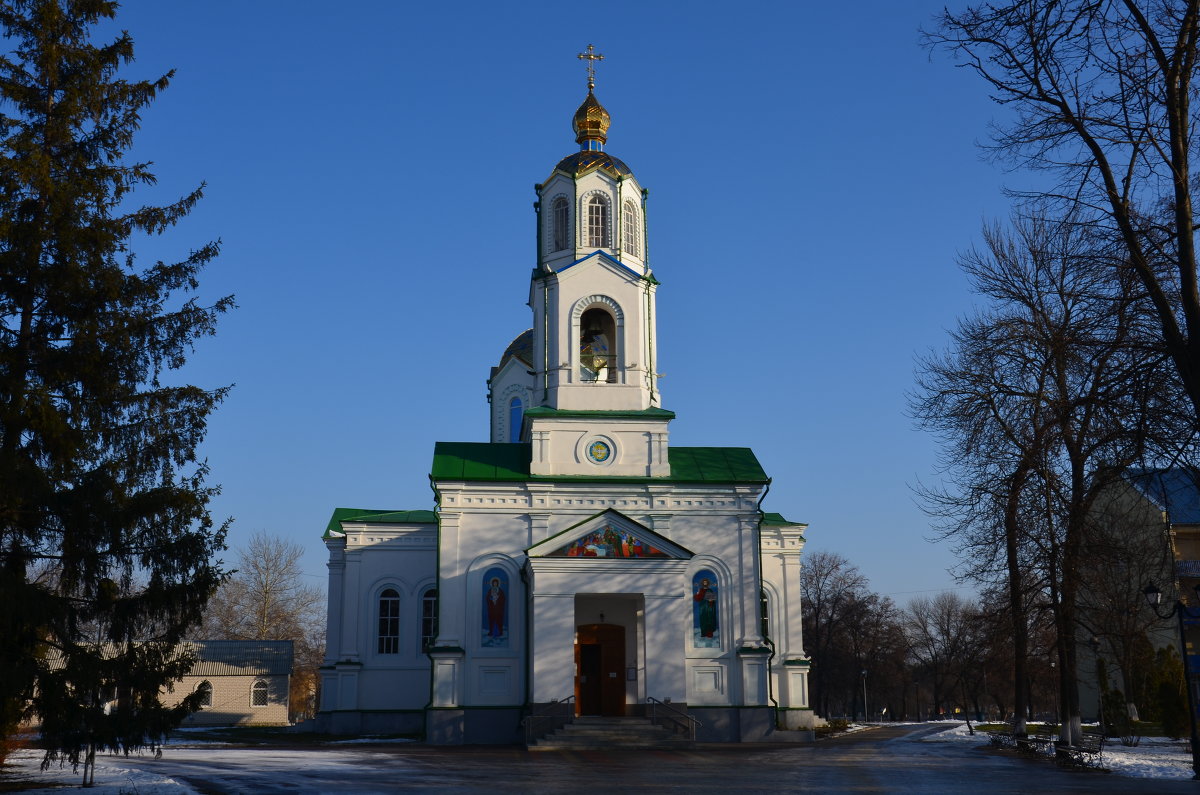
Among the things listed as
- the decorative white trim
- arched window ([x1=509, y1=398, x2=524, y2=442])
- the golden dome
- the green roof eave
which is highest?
the golden dome

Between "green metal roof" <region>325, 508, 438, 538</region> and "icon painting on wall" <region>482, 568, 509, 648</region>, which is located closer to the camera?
"icon painting on wall" <region>482, 568, 509, 648</region>

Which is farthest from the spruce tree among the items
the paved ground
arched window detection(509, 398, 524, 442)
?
arched window detection(509, 398, 524, 442)

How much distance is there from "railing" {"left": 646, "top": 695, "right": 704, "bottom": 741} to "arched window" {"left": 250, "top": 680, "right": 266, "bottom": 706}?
21.0m

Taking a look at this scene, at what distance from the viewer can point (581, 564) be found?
26000 millimetres

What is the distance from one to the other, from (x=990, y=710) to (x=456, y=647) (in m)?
70.1

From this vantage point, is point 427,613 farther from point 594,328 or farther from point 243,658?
point 243,658

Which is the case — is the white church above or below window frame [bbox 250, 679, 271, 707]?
above

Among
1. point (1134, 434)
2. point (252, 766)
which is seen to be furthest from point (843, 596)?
point (1134, 434)

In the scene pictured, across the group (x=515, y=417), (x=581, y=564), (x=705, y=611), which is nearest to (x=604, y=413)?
(x=581, y=564)

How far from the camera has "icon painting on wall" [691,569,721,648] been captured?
27062 mm

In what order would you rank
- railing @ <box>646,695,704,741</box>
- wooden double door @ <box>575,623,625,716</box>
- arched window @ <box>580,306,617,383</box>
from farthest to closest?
1. arched window @ <box>580,306,617,383</box>
2. wooden double door @ <box>575,623,625,716</box>
3. railing @ <box>646,695,704,741</box>

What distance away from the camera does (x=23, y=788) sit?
13570mm

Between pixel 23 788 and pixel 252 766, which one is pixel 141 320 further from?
pixel 252 766

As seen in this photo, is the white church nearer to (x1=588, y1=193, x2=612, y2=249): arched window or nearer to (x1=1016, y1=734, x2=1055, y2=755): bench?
(x1=588, y1=193, x2=612, y2=249): arched window
